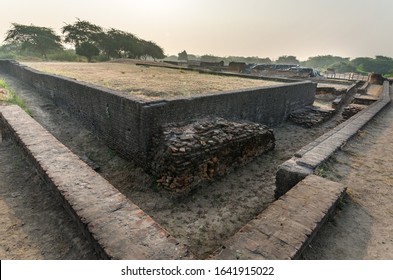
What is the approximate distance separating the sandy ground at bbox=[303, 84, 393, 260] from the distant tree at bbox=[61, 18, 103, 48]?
40358 mm

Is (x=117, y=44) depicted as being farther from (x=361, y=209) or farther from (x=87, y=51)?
(x=361, y=209)

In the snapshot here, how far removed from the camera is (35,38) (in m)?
39.8

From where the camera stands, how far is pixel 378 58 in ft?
249

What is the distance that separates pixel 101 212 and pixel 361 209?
113 inches

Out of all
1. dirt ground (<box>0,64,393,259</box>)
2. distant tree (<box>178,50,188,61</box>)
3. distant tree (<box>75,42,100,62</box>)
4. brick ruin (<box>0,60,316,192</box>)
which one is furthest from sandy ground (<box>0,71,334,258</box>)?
distant tree (<box>178,50,188,61</box>)

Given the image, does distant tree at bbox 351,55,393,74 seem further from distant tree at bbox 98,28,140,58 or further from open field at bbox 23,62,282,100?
open field at bbox 23,62,282,100

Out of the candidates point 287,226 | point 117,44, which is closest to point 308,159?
point 287,226

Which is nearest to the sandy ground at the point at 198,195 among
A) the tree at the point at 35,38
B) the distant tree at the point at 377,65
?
the tree at the point at 35,38

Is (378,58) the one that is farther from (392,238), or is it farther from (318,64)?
(392,238)

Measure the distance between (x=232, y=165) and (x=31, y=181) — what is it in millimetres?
4052

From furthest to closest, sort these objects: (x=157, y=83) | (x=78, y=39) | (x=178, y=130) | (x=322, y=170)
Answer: (x=78, y=39) < (x=157, y=83) < (x=178, y=130) < (x=322, y=170)

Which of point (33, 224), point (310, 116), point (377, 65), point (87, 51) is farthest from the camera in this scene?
point (377, 65)

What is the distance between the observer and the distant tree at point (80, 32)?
3697 cm

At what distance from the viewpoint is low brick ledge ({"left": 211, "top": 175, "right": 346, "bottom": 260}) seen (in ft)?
7.13
